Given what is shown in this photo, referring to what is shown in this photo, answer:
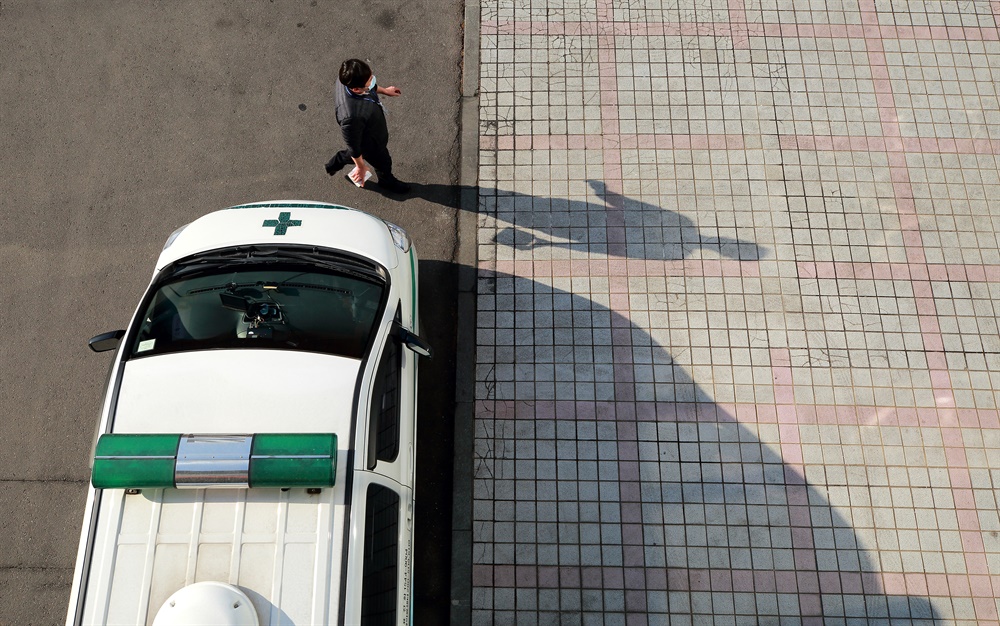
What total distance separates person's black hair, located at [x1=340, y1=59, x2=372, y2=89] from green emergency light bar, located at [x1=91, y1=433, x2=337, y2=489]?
10.3ft

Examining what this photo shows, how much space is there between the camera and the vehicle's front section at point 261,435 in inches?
159

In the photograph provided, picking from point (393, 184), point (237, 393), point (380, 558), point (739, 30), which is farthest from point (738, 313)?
point (237, 393)

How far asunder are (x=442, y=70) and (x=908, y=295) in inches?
210

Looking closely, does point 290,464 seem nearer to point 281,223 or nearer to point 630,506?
point 281,223

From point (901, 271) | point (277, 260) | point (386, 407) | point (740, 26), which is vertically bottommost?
point (386, 407)

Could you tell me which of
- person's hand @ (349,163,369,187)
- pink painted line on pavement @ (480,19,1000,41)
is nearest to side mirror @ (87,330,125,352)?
person's hand @ (349,163,369,187)

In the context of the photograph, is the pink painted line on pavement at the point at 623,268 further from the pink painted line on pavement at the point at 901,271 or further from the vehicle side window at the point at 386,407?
the vehicle side window at the point at 386,407

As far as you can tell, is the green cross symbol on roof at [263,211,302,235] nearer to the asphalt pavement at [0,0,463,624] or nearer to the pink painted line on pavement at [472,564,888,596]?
the asphalt pavement at [0,0,463,624]

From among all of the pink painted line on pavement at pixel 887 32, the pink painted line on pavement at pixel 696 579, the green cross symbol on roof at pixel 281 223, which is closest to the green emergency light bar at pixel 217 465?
the green cross symbol on roof at pixel 281 223

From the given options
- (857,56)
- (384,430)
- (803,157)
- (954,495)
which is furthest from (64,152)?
(954,495)

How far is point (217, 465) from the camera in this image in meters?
Result: 4.03

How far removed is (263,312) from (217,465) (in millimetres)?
1364

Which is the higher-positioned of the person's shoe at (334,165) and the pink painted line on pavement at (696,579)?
the person's shoe at (334,165)

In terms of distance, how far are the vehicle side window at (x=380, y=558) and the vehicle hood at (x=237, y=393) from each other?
0.52 meters
